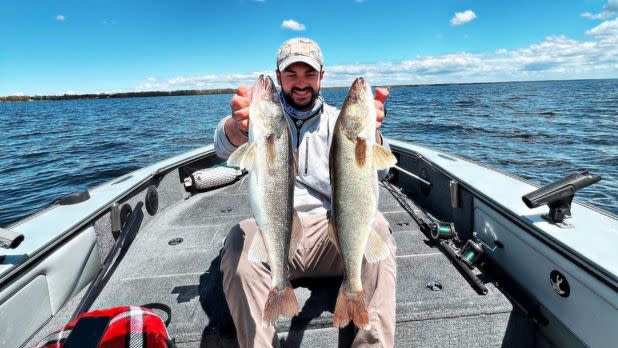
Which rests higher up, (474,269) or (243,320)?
(243,320)

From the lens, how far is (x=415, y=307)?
115 inches

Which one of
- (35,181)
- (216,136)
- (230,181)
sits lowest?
(35,181)

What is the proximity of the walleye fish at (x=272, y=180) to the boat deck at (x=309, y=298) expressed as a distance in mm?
604

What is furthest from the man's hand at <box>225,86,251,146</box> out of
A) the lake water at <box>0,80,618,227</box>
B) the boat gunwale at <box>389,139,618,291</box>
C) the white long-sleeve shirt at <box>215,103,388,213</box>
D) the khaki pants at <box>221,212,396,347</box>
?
the lake water at <box>0,80,618,227</box>

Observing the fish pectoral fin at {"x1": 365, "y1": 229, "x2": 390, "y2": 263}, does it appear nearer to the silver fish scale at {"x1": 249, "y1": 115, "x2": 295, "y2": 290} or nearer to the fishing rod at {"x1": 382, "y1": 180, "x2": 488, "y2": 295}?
the silver fish scale at {"x1": 249, "y1": 115, "x2": 295, "y2": 290}

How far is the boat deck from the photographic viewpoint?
2.76m

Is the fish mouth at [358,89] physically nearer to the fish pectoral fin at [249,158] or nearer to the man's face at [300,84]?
the fish pectoral fin at [249,158]

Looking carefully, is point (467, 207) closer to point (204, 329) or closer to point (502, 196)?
point (502, 196)

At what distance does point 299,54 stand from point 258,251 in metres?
1.60

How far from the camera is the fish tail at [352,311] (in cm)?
226

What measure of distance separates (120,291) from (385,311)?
8.45 feet

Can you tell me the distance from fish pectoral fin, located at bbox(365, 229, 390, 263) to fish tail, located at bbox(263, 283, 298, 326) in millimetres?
577

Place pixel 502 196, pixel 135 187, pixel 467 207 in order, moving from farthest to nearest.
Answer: pixel 135 187 < pixel 467 207 < pixel 502 196

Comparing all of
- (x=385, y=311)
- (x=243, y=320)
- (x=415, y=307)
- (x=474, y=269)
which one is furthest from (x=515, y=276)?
(x=243, y=320)
